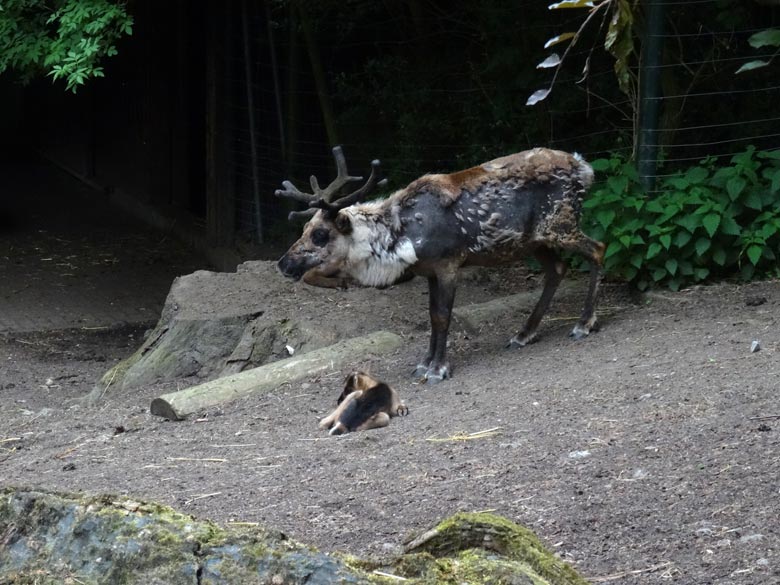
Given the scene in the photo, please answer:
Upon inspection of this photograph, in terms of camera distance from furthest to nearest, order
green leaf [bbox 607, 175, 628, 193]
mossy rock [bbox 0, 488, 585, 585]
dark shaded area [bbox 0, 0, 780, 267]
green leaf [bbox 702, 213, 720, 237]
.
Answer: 1. dark shaded area [bbox 0, 0, 780, 267]
2. green leaf [bbox 607, 175, 628, 193]
3. green leaf [bbox 702, 213, 720, 237]
4. mossy rock [bbox 0, 488, 585, 585]

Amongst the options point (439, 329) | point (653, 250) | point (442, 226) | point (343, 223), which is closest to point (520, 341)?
point (439, 329)

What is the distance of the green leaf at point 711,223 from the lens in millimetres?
7559

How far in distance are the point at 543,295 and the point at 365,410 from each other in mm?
1954

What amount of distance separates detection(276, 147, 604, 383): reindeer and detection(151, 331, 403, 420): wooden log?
51 cm

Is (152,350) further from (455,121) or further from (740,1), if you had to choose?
(740,1)

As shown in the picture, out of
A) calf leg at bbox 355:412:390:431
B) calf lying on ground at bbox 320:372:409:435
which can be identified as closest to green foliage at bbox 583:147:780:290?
calf lying on ground at bbox 320:372:409:435

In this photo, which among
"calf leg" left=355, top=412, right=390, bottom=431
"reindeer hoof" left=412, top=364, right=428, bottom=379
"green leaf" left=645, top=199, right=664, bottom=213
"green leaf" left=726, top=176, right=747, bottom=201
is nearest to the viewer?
"calf leg" left=355, top=412, right=390, bottom=431

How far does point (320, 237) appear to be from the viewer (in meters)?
7.03

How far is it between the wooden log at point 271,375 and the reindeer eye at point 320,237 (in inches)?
29.5

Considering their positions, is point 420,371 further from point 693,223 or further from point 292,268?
point 693,223

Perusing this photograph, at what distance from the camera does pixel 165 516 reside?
2676mm

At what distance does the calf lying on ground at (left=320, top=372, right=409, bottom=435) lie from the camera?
583 centimetres

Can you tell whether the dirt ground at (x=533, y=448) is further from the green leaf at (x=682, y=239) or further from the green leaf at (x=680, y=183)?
the green leaf at (x=680, y=183)

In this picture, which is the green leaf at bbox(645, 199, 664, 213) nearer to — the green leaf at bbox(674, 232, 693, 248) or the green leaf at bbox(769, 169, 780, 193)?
the green leaf at bbox(674, 232, 693, 248)
